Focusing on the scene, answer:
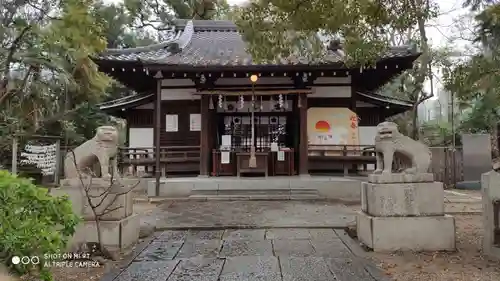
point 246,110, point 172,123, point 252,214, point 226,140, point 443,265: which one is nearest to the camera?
point 443,265

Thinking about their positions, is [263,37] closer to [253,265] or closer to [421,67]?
[253,265]

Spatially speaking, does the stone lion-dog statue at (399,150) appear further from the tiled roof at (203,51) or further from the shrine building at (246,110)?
the shrine building at (246,110)

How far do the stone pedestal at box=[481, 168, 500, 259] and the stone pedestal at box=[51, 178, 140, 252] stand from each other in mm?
5010

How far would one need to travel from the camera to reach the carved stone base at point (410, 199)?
5523mm

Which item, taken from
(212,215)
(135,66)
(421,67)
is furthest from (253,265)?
(421,67)

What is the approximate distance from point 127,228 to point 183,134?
28.4 feet

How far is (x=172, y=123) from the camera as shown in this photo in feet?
46.8

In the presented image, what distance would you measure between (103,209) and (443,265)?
15.3ft

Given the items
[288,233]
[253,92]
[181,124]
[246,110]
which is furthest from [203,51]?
[288,233]

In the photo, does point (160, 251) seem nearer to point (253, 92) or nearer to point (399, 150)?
point (399, 150)

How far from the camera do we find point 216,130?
14.4 meters

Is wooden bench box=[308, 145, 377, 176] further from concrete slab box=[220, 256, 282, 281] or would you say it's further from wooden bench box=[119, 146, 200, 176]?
concrete slab box=[220, 256, 282, 281]

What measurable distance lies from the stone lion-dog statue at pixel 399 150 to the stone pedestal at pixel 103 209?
3.94 m

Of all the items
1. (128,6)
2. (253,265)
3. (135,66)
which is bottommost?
(253,265)
